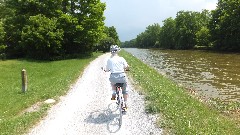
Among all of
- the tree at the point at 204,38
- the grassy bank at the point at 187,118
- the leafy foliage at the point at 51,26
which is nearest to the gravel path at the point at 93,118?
the grassy bank at the point at 187,118

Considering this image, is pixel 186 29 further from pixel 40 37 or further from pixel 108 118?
pixel 108 118

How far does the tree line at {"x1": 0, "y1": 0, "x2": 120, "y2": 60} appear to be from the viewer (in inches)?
1780

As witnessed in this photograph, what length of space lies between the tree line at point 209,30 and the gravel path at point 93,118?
228ft

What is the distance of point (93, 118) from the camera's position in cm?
1253

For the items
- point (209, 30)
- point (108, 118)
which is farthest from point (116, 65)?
point (209, 30)

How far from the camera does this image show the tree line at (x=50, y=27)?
148 feet

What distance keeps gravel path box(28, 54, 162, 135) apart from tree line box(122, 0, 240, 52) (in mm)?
69521

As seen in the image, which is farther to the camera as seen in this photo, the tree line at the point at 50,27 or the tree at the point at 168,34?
the tree at the point at 168,34

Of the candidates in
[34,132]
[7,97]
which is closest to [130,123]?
[34,132]

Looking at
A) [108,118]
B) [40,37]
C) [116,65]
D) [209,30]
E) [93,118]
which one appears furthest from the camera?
[209,30]

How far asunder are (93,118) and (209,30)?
90576 mm

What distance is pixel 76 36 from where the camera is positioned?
52.3 metres

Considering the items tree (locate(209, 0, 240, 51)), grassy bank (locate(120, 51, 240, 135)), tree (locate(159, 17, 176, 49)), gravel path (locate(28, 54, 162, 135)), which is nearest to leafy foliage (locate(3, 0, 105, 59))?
gravel path (locate(28, 54, 162, 135))

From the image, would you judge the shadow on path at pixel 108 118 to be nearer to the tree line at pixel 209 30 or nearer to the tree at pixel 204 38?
the tree line at pixel 209 30
